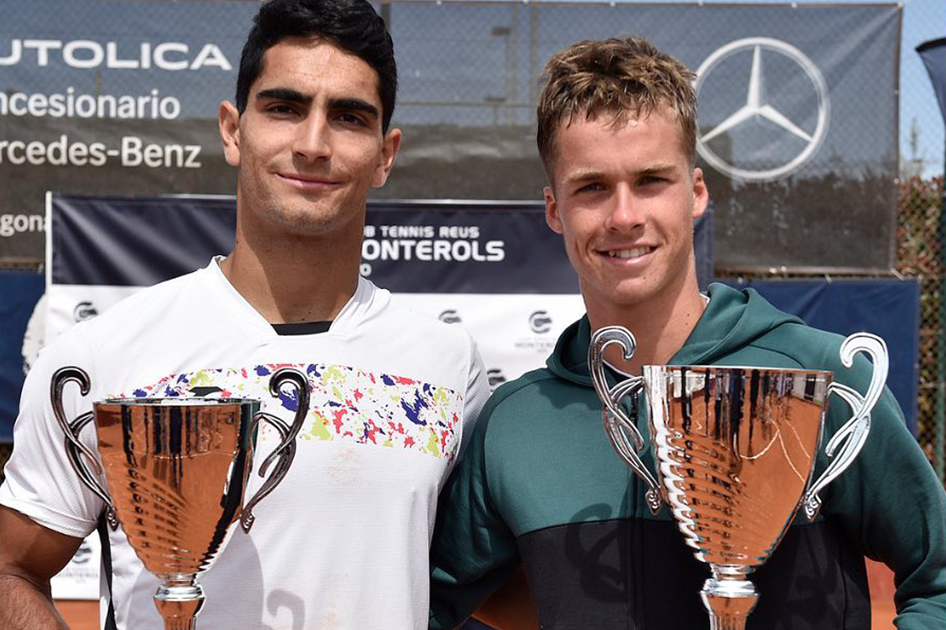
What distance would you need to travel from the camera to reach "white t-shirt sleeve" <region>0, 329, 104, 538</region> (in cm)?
220

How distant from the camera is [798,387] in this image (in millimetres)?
1781

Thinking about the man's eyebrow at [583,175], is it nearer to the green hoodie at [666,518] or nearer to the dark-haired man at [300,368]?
the green hoodie at [666,518]

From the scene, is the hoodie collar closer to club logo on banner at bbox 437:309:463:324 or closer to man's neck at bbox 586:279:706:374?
man's neck at bbox 586:279:706:374

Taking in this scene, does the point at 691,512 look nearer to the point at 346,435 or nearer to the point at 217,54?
the point at 346,435

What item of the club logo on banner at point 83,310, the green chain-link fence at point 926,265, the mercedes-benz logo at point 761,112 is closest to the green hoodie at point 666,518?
the club logo on banner at point 83,310

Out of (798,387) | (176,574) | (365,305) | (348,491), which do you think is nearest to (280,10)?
(365,305)

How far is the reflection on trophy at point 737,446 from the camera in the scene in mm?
1787

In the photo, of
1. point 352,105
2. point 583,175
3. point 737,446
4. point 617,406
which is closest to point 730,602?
point 737,446

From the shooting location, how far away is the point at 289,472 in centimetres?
221

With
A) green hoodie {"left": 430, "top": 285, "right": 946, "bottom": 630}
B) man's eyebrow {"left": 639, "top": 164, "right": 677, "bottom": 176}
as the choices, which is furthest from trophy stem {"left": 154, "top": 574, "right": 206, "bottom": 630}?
man's eyebrow {"left": 639, "top": 164, "right": 677, "bottom": 176}

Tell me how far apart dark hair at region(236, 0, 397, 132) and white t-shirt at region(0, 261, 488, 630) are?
1.69 ft

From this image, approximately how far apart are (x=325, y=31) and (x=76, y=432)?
977 mm

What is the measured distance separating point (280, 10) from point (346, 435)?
3.02 ft

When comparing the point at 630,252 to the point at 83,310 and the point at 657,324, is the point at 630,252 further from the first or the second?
the point at 83,310
